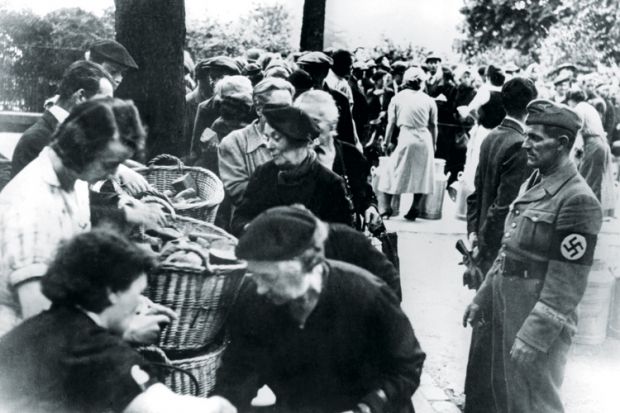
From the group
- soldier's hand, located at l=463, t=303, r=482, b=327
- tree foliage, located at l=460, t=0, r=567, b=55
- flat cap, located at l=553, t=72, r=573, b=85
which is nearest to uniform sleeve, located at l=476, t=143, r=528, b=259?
soldier's hand, located at l=463, t=303, r=482, b=327

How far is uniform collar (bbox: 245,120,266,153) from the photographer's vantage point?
369 centimetres

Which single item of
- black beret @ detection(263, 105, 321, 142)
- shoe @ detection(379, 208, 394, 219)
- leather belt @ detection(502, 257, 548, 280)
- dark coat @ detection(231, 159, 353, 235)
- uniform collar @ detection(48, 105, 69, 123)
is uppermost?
black beret @ detection(263, 105, 321, 142)

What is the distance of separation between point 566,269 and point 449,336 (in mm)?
2482

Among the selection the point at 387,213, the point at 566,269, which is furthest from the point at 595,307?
the point at 387,213

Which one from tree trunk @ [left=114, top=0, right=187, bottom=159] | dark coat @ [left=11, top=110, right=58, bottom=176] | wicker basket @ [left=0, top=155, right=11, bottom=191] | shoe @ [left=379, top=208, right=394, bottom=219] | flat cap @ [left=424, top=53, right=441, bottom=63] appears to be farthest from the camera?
flat cap @ [left=424, top=53, right=441, bottom=63]

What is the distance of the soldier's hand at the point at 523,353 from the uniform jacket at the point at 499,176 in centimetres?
103

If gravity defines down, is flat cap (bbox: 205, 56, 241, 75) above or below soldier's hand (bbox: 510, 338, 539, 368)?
above

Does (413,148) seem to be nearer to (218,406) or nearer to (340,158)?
(340,158)

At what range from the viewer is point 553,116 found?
10.5 ft

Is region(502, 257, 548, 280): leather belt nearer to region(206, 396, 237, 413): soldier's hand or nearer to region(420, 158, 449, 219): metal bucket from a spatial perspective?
region(206, 396, 237, 413): soldier's hand

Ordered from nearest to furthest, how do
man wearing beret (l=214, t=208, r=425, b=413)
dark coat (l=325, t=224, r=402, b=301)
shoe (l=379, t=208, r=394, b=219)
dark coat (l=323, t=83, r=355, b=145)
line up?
man wearing beret (l=214, t=208, r=425, b=413)
dark coat (l=325, t=224, r=402, b=301)
dark coat (l=323, t=83, r=355, b=145)
shoe (l=379, t=208, r=394, b=219)

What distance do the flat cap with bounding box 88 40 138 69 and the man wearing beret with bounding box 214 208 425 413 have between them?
2200 mm

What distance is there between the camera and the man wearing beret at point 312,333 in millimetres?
2062

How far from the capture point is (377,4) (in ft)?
9.58
